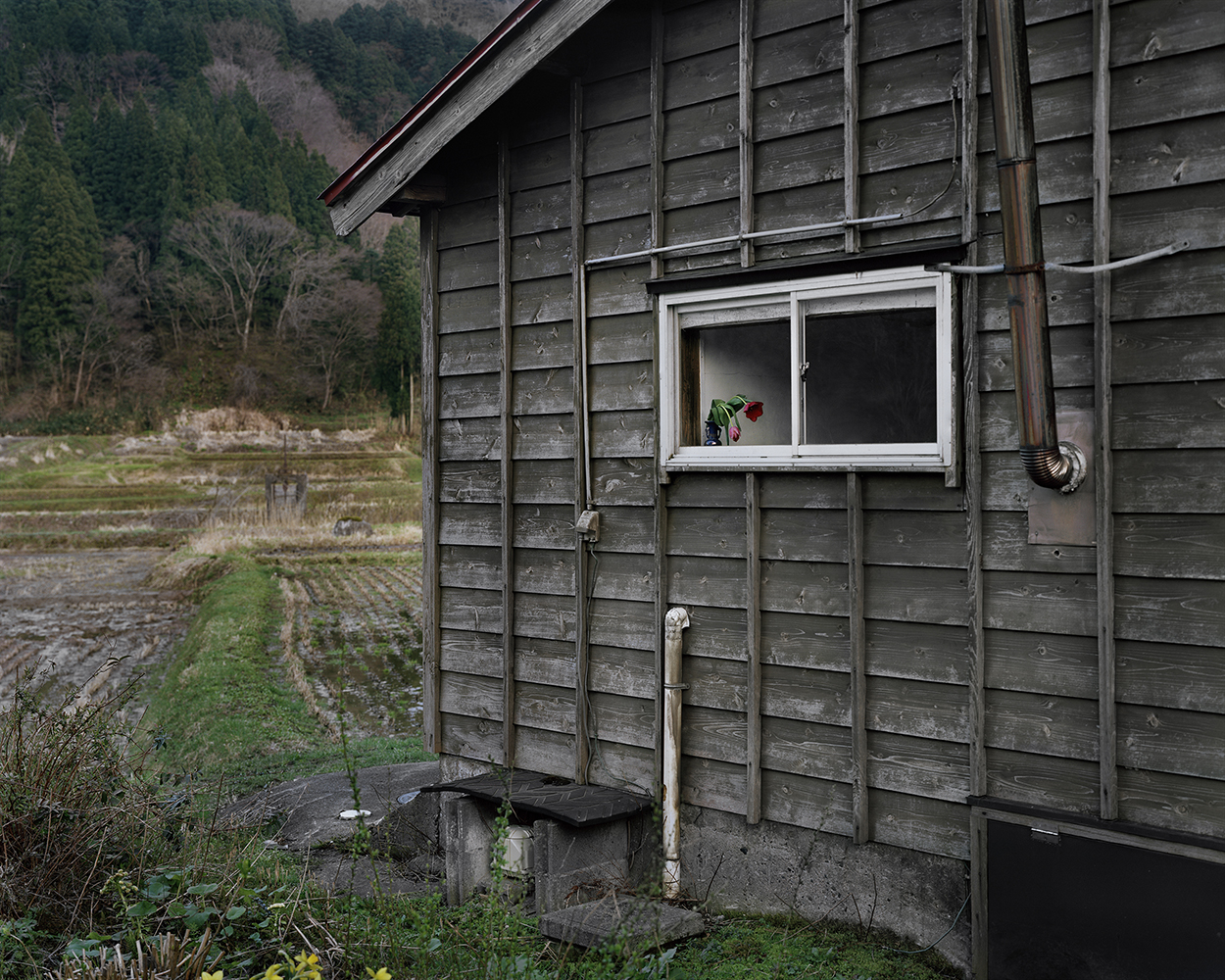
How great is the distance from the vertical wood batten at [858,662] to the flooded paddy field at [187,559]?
8.08 ft

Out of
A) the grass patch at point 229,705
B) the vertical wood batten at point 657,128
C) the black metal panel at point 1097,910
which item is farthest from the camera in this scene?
the grass patch at point 229,705

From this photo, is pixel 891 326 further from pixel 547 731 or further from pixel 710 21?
pixel 547 731

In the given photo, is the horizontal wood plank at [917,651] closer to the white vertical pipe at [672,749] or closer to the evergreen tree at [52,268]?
the white vertical pipe at [672,749]

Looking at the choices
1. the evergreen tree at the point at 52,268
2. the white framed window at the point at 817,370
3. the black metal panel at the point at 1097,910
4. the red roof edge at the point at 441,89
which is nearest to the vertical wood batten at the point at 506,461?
the red roof edge at the point at 441,89

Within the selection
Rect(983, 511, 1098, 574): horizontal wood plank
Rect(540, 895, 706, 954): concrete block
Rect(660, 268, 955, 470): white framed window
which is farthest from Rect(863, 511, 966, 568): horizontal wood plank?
Rect(540, 895, 706, 954): concrete block

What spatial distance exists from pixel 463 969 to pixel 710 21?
476cm

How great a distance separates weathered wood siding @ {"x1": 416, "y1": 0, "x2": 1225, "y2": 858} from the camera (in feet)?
13.6

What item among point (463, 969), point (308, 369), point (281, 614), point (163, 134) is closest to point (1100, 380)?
point (463, 969)

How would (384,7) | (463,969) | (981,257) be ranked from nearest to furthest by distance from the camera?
(463,969) → (981,257) → (384,7)

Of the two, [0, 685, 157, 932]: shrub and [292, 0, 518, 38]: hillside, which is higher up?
[292, 0, 518, 38]: hillside

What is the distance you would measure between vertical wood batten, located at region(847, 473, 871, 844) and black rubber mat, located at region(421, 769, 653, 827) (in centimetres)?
132

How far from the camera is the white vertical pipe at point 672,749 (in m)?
5.54

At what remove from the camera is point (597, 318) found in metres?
6.03

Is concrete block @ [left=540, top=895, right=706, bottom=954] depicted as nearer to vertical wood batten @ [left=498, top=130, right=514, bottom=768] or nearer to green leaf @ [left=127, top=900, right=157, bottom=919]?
vertical wood batten @ [left=498, top=130, right=514, bottom=768]
